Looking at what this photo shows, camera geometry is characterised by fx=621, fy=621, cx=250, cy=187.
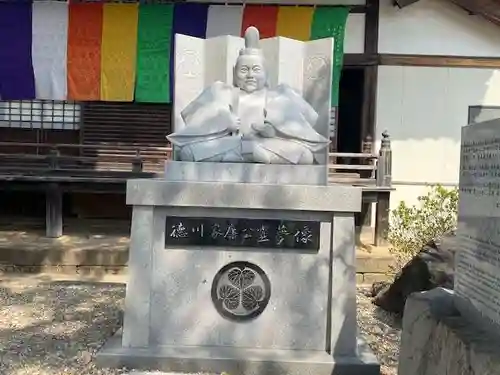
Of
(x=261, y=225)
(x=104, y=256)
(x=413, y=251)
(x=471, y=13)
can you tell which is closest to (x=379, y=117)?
(x=471, y=13)

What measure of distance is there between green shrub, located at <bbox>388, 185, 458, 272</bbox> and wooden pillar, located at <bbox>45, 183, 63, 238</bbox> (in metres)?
4.89

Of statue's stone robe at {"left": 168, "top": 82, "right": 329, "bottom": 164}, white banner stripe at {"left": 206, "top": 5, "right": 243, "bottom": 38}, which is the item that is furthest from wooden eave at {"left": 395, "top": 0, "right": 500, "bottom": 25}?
statue's stone robe at {"left": 168, "top": 82, "right": 329, "bottom": 164}

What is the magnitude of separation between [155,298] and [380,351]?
73.6 inches

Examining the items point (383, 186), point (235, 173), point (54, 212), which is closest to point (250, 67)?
point (235, 173)

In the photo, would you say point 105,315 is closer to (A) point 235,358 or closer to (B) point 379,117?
(A) point 235,358

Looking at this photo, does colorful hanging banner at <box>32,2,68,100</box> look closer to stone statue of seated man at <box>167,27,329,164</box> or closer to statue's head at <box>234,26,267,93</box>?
stone statue of seated man at <box>167,27,329,164</box>

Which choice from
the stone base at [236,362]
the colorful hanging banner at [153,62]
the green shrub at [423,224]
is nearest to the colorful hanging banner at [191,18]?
the colorful hanging banner at [153,62]

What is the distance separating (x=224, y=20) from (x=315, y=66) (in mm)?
5270

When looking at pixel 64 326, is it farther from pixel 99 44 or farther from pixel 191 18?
pixel 191 18

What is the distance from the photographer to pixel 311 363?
13.0ft

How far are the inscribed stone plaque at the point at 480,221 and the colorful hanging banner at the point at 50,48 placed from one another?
764 centimetres

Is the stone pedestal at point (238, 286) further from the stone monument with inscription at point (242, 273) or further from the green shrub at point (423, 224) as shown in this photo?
the green shrub at point (423, 224)

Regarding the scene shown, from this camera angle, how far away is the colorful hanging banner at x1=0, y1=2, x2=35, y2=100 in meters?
9.52

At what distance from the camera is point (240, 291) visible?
4.15 m
